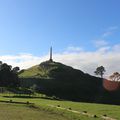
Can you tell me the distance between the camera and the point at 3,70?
13000 cm

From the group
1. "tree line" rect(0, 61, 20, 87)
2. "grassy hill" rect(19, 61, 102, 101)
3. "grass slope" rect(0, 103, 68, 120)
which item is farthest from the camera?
"grassy hill" rect(19, 61, 102, 101)

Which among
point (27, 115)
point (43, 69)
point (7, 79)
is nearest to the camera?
point (27, 115)

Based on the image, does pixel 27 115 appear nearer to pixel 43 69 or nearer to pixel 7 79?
pixel 7 79

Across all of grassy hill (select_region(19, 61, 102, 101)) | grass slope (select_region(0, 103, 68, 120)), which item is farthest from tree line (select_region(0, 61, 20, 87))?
grass slope (select_region(0, 103, 68, 120))

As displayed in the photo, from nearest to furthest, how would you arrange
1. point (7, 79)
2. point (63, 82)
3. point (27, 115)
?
point (27, 115)
point (7, 79)
point (63, 82)

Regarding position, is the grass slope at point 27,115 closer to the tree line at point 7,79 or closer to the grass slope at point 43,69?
the tree line at point 7,79

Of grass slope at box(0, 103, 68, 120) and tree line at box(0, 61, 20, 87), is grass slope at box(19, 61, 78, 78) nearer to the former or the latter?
tree line at box(0, 61, 20, 87)

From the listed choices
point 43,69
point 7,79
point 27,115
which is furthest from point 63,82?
point 27,115

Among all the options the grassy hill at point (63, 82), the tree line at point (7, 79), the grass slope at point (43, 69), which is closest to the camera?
the tree line at point (7, 79)

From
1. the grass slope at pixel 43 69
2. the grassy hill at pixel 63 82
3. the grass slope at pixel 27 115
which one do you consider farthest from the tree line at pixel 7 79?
the grass slope at pixel 27 115

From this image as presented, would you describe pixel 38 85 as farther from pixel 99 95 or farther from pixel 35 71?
pixel 35 71

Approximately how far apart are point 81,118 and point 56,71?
461 feet

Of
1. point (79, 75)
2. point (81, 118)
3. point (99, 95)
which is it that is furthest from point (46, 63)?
point (81, 118)

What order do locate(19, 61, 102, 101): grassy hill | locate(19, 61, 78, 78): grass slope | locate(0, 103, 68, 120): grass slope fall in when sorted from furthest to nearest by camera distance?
locate(19, 61, 78, 78): grass slope < locate(19, 61, 102, 101): grassy hill < locate(0, 103, 68, 120): grass slope
